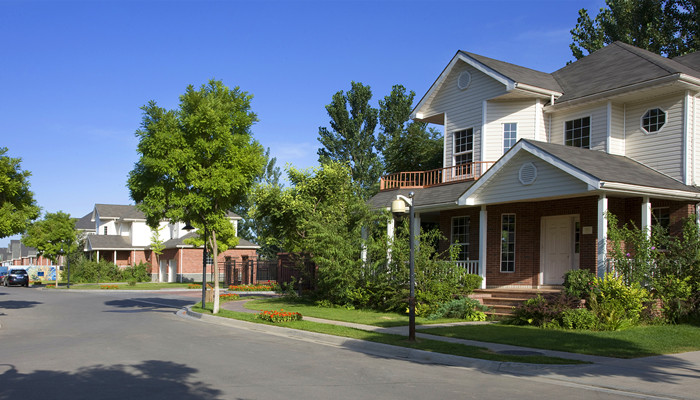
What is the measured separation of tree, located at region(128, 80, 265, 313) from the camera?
2033cm

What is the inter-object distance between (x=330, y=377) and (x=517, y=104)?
50.3 feet

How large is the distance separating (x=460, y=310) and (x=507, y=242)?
388 cm

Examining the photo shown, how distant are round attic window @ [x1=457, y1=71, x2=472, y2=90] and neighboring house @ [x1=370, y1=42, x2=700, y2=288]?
0.04 m

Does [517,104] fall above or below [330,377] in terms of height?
above

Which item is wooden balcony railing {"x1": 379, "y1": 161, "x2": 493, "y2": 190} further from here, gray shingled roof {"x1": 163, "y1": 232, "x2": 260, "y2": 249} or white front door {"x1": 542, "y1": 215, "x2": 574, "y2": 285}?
gray shingled roof {"x1": 163, "y1": 232, "x2": 260, "y2": 249}

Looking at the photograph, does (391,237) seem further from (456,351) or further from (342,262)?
(456,351)

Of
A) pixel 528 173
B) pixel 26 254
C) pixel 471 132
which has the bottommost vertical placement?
pixel 26 254

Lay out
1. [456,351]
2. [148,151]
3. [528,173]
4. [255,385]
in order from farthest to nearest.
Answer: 1. [148,151]
2. [528,173]
3. [456,351]
4. [255,385]

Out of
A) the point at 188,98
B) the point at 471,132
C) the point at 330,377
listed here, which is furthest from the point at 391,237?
the point at 330,377

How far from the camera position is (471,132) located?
2309cm

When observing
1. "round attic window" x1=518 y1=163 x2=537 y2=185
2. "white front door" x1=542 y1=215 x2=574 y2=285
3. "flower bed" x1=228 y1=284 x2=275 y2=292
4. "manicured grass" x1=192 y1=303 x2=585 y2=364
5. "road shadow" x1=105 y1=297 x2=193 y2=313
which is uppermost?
"round attic window" x1=518 y1=163 x2=537 y2=185

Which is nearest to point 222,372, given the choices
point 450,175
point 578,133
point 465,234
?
point 465,234

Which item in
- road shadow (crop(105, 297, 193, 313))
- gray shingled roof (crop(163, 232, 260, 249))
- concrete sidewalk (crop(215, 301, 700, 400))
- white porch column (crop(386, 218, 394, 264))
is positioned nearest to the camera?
concrete sidewalk (crop(215, 301, 700, 400))

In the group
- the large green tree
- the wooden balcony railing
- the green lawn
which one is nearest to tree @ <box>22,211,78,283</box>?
the large green tree
